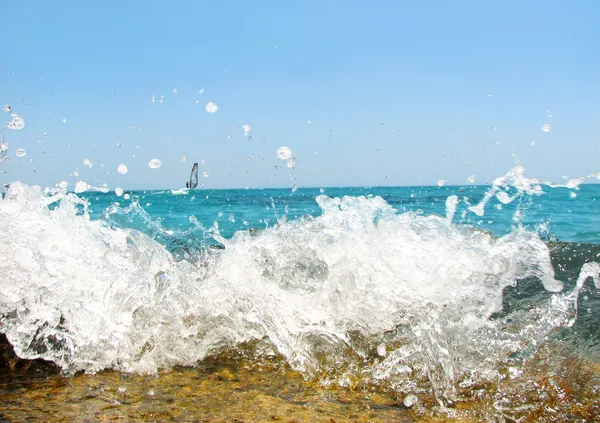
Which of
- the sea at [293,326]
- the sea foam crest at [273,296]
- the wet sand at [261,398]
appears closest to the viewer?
the wet sand at [261,398]

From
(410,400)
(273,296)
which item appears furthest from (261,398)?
(273,296)

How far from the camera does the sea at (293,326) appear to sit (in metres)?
2.17

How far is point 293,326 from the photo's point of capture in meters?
2.91

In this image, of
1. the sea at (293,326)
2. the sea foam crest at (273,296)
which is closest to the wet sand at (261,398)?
the sea at (293,326)

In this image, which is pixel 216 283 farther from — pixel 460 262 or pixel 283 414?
pixel 460 262

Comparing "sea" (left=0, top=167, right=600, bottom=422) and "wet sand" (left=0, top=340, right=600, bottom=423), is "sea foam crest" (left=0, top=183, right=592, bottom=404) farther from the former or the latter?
"wet sand" (left=0, top=340, right=600, bottom=423)

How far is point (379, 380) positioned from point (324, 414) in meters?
0.49

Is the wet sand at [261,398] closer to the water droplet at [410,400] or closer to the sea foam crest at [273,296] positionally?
the water droplet at [410,400]

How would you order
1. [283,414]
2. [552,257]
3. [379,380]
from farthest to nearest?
[552,257], [379,380], [283,414]

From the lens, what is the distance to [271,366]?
2.64 metres

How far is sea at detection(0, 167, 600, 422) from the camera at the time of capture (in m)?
Answer: 2.17

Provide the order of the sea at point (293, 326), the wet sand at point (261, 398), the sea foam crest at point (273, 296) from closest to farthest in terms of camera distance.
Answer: the wet sand at point (261, 398)
the sea at point (293, 326)
the sea foam crest at point (273, 296)

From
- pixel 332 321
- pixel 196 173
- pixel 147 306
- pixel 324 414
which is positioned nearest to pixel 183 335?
pixel 147 306

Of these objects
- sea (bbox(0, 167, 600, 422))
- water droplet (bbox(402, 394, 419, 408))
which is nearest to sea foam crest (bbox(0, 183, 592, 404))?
sea (bbox(0, 167, 600, 422))
